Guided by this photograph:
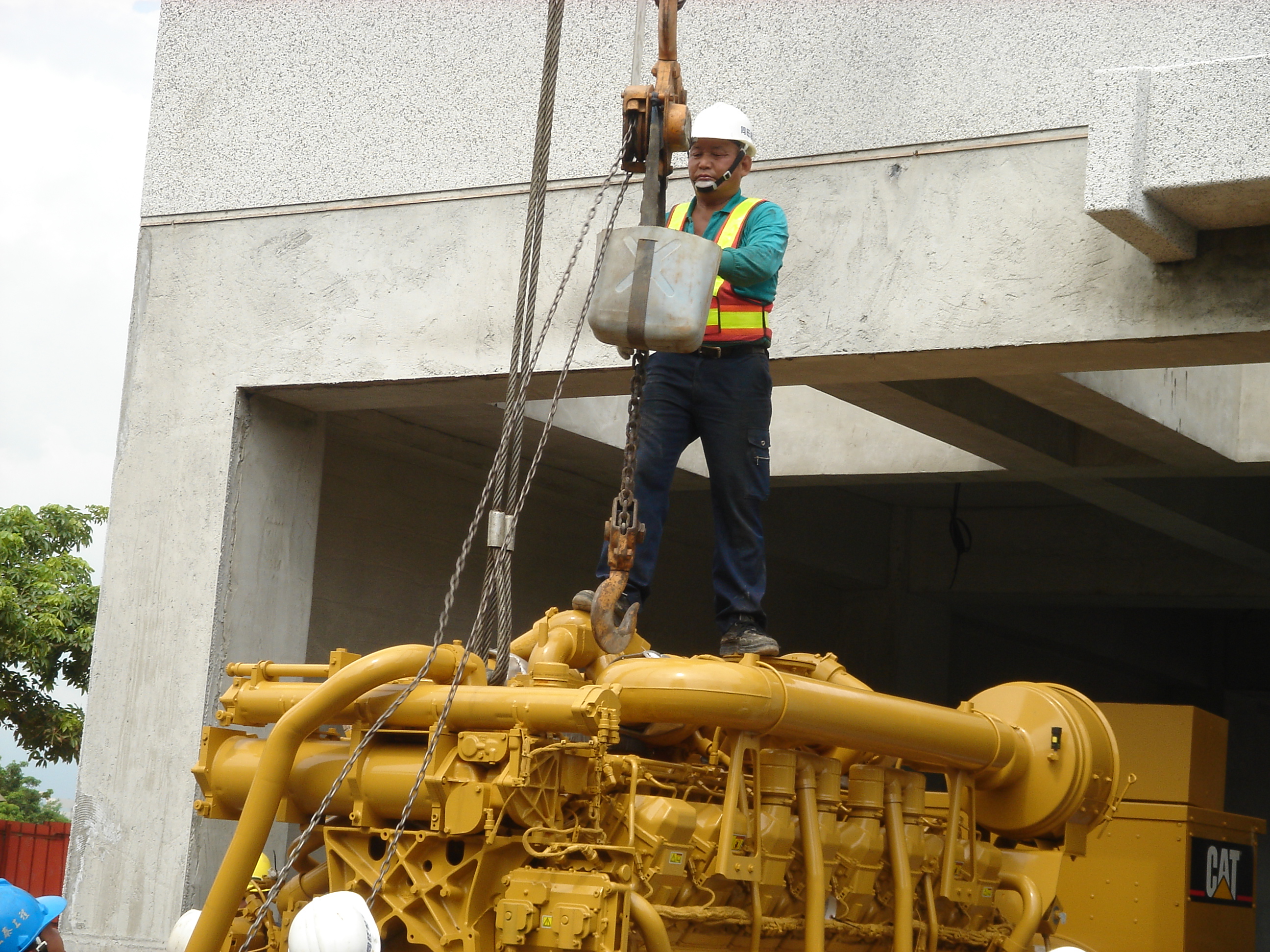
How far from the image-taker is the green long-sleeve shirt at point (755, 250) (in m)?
5.90

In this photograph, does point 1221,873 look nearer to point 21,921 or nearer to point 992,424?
point 992,424

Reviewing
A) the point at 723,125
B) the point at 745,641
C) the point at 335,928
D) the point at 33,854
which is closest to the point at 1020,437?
the point at 723,125

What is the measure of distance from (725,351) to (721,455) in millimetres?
405

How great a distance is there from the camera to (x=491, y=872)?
4820 mm

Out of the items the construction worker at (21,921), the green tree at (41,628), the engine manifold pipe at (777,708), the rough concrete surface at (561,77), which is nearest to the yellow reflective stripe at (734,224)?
the engine manifold pipe at (777,708)

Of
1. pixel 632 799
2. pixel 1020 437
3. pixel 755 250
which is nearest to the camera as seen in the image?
pixel 632 799

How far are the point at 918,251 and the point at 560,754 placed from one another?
3.75 m

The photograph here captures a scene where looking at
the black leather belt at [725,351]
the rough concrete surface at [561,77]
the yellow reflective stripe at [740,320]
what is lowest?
the black leather belt at [725,351]

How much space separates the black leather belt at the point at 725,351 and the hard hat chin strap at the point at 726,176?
0.64 meters

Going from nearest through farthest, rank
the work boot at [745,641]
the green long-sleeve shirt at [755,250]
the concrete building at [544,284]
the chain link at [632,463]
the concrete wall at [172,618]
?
the chain link at [632,463]
the work boot at [745,641]
the green long-sleeve shirt at [755,250]
the concrete building at [544,284]
the concrete wall at [172,618]

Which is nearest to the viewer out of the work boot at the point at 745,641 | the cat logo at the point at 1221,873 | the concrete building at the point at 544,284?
the work boot at the point at 745,641

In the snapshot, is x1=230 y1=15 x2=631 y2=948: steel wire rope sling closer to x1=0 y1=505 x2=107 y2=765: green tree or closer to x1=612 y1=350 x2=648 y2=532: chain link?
x1=612 y1=350 x2=648 y2=532: chain link

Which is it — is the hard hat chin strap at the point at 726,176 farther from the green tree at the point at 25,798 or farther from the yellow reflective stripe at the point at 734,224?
the green tree at the point at 25,798

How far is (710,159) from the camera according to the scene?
20.4 ft
